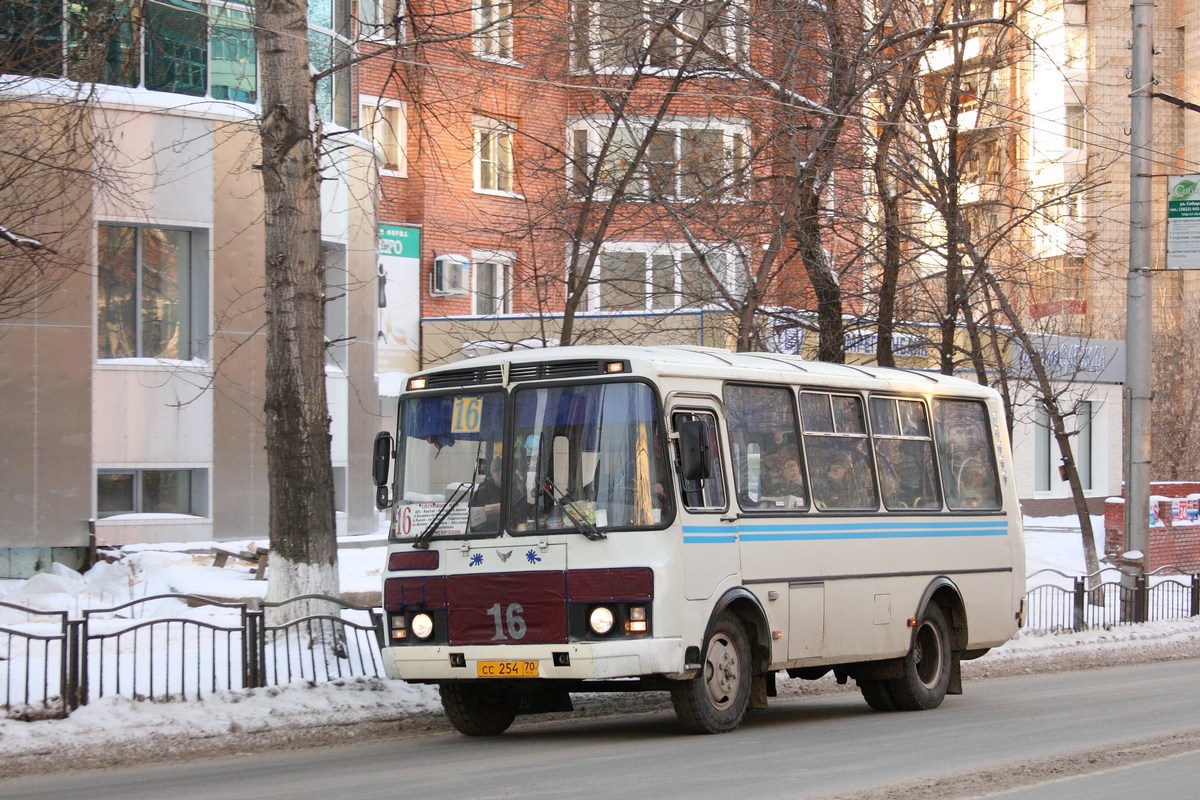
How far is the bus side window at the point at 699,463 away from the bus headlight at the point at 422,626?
216cm

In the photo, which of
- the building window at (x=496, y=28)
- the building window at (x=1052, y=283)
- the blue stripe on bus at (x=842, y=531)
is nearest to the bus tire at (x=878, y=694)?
the blue stripe on bus at (x=842, y=531)

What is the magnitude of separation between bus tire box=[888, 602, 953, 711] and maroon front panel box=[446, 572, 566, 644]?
4603 mm

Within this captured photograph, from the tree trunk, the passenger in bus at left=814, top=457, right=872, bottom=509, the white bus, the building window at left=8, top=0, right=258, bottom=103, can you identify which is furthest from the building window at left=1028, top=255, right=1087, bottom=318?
the building window at left=8, top=0, right=258, bottom=103

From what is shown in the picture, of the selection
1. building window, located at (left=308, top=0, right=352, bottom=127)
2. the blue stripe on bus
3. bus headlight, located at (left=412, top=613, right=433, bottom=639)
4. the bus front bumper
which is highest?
building window, located at (left=308, top=0, right=352, bottom=127)

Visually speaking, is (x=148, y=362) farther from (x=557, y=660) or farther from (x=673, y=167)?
(x=557, y=660)

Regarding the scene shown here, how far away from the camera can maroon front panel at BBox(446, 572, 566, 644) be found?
1155cm

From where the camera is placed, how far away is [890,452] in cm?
1490

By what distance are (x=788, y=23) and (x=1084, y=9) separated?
1706 inches

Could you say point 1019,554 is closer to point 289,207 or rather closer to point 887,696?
point 887,696

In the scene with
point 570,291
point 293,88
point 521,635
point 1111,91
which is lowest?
point 521,635

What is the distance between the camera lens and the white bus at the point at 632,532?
11.5 meters

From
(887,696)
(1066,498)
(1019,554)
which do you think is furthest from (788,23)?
(1066,498)

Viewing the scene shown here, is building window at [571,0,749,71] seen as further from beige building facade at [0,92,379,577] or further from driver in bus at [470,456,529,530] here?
driver in bus at [470,456,529,530]

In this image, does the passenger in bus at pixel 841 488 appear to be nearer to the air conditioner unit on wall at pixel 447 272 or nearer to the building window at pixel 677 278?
the building window at pixel 677 278
